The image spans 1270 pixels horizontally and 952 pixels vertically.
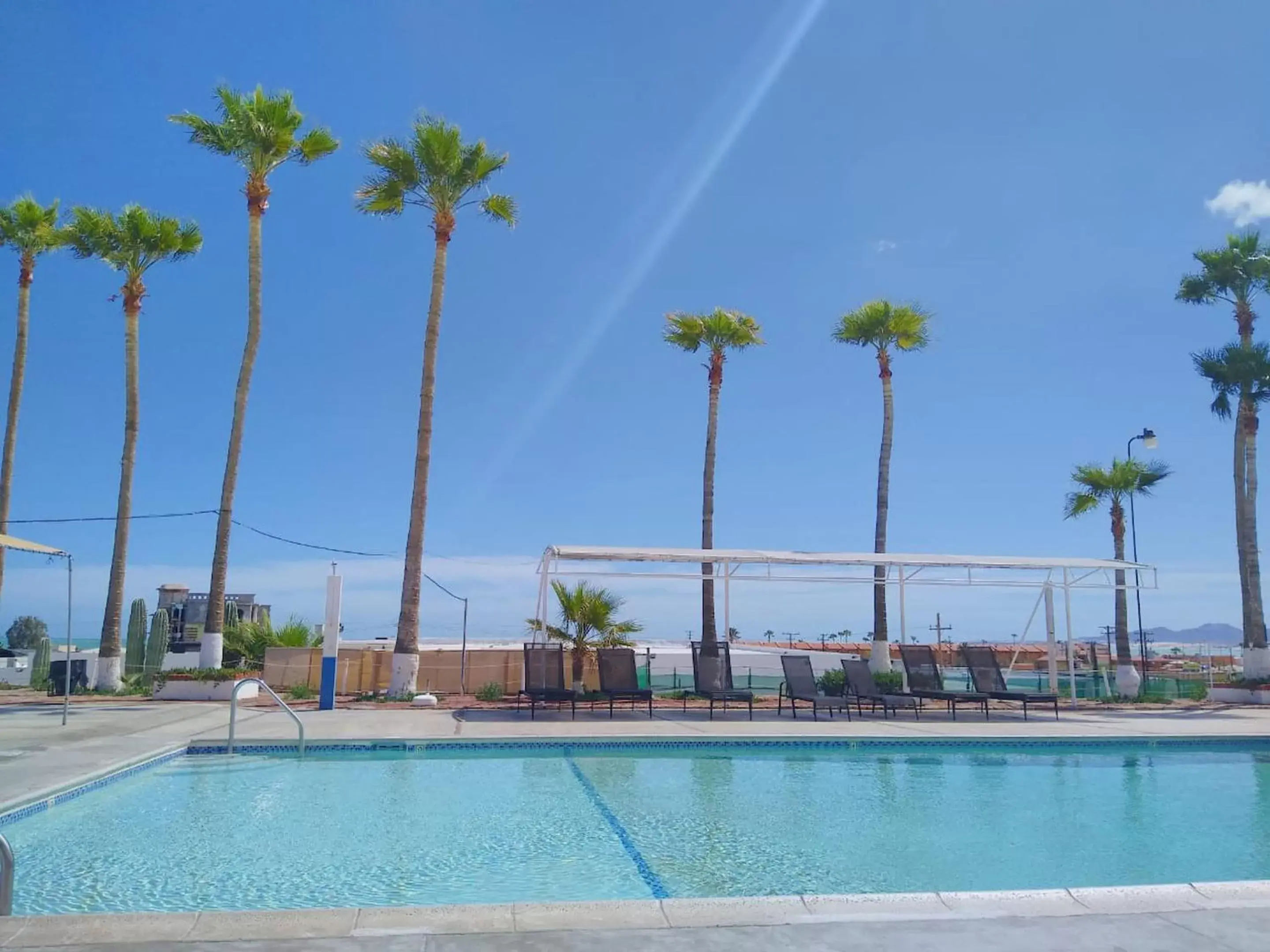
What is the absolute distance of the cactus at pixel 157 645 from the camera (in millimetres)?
19453

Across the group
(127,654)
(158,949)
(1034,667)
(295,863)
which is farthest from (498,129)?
(1034,667)

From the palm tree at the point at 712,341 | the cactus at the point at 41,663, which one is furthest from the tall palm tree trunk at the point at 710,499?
the cactus at the point at 41,663

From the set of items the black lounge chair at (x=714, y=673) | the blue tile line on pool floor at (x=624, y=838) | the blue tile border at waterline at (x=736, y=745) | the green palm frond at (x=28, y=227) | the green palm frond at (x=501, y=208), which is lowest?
the blue tile line on pool floor at (x=624, y=838)

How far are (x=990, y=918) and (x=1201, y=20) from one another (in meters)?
12.8

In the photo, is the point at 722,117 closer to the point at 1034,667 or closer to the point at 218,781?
the point at 218,781

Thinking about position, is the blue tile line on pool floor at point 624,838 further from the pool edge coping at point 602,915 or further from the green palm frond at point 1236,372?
the green palm frond at point 1236,372

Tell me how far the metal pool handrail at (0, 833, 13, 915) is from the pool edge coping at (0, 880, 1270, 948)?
0.41 ft

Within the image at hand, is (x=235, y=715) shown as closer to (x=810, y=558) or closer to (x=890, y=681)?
(x=810, y=558)

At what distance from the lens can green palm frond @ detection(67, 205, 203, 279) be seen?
18.0 m

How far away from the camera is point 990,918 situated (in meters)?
3.76

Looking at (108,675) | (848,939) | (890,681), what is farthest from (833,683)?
(848,939)

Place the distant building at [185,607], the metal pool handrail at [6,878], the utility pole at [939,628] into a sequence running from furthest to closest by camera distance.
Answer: the distant building at [185,607], the utility pole at [939,628], the metal pool handrail at [6,878]

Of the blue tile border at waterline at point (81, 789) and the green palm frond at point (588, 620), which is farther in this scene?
the green palm frond at point (588, 620)

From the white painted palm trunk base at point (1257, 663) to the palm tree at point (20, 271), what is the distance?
27204mm
